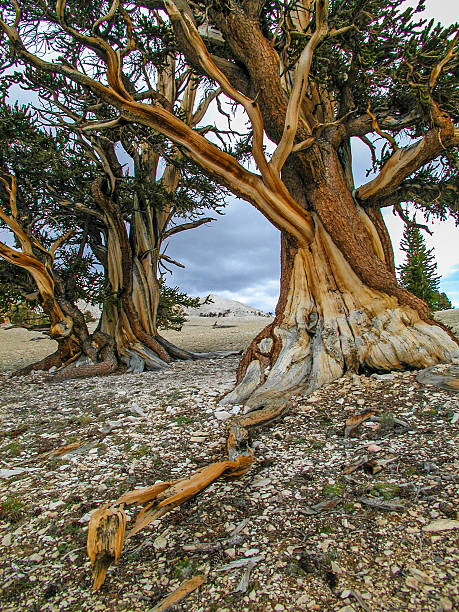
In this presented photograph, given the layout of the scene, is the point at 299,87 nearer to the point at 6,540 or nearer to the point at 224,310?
the point at 6,540

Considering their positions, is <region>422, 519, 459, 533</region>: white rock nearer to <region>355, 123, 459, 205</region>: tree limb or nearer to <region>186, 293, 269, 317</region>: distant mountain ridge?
<region>355, 123, 459, 205</region>: tree limb

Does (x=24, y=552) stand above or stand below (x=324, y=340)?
below

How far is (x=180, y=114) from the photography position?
7.27m

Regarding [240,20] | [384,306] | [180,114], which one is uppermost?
[180,114]

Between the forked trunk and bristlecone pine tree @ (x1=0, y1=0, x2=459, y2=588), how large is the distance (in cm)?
1

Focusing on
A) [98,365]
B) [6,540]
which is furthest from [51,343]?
[6,540]

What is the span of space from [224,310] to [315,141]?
107ft

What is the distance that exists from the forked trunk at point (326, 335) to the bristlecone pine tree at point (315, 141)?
1cm

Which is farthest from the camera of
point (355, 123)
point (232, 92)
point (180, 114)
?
point (180, 114)

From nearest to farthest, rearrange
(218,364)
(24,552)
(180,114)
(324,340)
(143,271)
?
(24,552) → (324,340) → (180,114) → (218,364) → (143,271)

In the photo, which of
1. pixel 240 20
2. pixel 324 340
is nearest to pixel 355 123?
pixel 240 20

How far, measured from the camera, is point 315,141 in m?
4.57

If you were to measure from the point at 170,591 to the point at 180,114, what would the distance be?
789 cm

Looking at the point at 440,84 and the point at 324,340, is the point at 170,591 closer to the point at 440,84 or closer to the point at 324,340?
the point at 324,340
